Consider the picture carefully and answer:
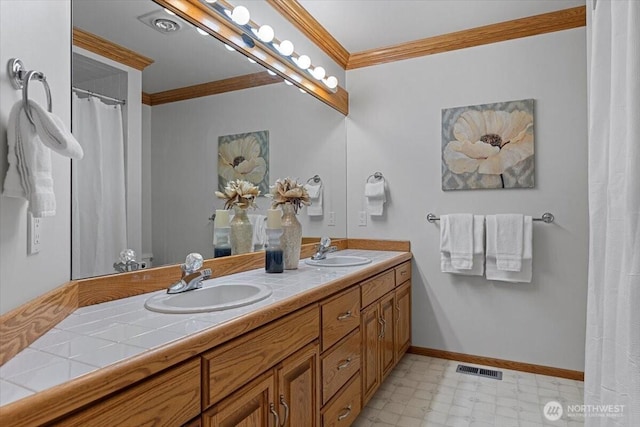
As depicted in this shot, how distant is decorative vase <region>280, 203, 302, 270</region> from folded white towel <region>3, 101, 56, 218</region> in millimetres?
1193

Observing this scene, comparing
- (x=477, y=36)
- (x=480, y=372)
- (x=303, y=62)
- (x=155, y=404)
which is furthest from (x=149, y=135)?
(x=480, y=372)

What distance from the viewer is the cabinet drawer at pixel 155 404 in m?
0.67

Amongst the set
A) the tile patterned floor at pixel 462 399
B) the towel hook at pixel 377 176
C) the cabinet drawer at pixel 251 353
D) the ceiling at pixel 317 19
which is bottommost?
the tile patterned floor at pixel 462 399

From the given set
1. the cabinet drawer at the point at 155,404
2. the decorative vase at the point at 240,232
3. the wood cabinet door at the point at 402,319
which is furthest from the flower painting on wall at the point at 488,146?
the cabinet drawer at the point at 155,404

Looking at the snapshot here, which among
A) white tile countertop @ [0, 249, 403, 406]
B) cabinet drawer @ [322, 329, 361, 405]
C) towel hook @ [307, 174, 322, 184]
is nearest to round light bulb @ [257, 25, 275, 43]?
towel hook @ [307, 174, 322, 184]

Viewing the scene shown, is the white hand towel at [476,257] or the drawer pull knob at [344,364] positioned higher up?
the white hand towel at [476,257]

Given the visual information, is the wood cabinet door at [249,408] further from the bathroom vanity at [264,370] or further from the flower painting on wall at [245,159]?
the flower painting on wall at [245,159]

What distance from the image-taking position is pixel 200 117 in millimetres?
1805

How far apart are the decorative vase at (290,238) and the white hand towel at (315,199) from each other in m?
0.75

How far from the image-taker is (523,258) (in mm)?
2432

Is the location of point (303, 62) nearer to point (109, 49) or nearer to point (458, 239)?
point (109, 49)

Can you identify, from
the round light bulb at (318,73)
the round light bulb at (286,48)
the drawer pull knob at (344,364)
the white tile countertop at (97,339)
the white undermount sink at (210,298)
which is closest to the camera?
the white tile countertop at (97,339)

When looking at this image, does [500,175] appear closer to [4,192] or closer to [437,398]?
[437,398]

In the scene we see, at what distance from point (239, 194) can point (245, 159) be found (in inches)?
9.9
